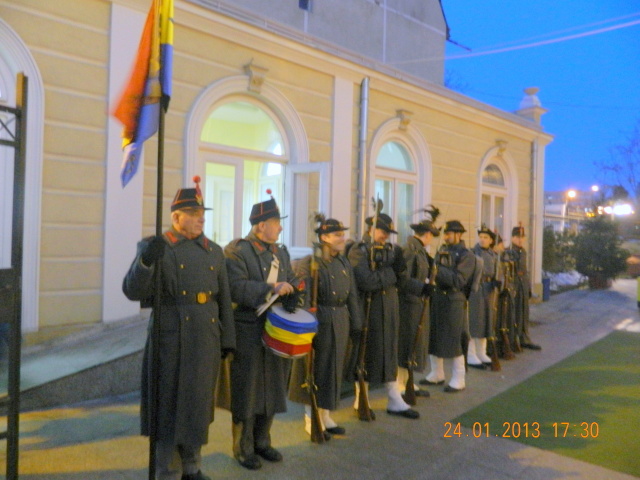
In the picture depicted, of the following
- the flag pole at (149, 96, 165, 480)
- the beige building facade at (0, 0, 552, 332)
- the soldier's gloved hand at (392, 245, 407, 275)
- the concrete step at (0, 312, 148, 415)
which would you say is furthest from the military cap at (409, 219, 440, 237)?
the flag pole at (149, 96, 165, 480)

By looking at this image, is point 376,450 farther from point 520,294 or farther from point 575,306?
point 575,306

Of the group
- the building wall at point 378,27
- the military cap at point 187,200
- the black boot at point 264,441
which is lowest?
the black boot at point 264,441

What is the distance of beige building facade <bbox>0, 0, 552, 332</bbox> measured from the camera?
6.36 meters

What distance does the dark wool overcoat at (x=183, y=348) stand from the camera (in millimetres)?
→ 3613

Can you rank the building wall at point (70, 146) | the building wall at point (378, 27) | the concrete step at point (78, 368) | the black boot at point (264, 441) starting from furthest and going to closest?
the building wall at point (378, 27)
the building wall at point (70, 146)
the concrete step at point (78, 368)
the black boot at point (264, 441)

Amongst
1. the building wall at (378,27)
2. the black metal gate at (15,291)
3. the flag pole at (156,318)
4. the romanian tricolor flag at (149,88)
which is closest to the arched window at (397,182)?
the building wall at (378,27)

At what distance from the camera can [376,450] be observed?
4.65 meters

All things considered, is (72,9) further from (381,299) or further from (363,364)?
(363,364)

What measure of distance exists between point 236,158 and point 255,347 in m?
4.93

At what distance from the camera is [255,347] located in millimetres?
4188

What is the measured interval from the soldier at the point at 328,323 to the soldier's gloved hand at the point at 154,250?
1.70 m

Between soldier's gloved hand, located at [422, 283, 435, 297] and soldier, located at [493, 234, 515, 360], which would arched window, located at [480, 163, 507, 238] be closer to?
soldier, located at [493, 234, 515, 360]

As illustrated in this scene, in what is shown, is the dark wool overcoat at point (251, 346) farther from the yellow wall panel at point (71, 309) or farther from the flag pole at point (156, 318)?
the yellow wall panel at point (71, 309)

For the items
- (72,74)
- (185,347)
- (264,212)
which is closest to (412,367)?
(264,212)
